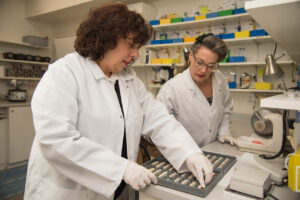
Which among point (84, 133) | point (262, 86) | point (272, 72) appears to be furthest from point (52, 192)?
point (262, 86)

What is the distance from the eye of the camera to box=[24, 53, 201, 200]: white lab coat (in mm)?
819

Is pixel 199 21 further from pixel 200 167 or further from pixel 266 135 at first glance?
pixel 200 167

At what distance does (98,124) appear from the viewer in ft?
3.10

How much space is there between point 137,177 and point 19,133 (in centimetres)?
319

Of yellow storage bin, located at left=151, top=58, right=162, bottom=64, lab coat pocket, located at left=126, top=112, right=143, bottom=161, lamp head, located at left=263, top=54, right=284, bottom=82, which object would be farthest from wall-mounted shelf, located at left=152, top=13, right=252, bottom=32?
lab coat pocket, located at left=126, top=112, right=143, bottom=161

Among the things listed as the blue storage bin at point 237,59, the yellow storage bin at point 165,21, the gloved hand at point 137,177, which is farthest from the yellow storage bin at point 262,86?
the gloved hand at point 137,177

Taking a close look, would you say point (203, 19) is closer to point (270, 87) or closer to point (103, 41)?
point (270, 87)

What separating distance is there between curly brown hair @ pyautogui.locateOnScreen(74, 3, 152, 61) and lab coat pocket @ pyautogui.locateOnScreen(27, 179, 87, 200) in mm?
562

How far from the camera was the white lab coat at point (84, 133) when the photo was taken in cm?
82

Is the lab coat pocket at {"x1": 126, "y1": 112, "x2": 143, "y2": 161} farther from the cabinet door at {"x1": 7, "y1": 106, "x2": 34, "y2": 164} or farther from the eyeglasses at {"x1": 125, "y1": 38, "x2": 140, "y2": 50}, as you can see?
the cabinet door at {"x1": 7, "y1": 106, "x2": 34, "y2": 164}

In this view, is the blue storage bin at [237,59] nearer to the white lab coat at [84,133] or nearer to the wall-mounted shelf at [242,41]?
the wall-mounted shelf at [242,41]

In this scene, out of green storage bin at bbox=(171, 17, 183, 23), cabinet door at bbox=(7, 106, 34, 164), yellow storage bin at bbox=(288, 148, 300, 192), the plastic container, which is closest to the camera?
yellow storage bin at bbox=(288, 148, 300, 192)

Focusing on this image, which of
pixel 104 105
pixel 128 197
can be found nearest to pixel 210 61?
pixel 104 105

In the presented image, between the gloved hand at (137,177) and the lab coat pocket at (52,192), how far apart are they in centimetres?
22
